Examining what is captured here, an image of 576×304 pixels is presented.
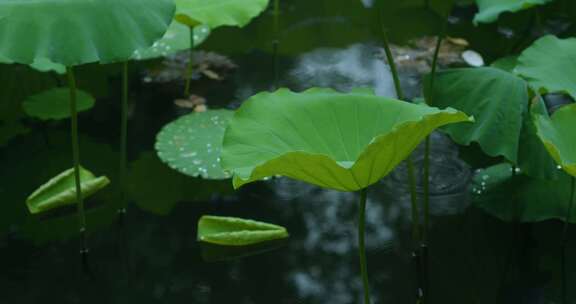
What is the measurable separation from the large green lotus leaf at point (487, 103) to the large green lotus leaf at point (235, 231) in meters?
0.57

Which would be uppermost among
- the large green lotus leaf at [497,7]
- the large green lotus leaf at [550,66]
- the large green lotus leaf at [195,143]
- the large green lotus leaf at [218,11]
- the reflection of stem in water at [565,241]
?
the large green lotus leaf at [550,66]

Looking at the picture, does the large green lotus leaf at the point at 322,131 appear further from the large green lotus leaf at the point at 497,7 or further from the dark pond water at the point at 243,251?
the large green lotus leaf at the point at 497,7

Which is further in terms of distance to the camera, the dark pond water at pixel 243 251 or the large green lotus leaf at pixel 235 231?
the large green lotus leaf at pixel 235 231

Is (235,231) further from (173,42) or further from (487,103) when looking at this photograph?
(173,42)

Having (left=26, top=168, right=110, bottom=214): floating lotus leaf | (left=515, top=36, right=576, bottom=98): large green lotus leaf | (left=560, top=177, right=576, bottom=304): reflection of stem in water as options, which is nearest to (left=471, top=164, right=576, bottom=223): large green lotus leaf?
(left=560, top=177, right=576, bottom=304): reflection of stem in water

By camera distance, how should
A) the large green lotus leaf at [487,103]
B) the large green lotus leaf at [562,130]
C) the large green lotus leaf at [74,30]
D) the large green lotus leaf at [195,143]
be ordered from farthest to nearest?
the large green lotus leaf at [195,143] < the large green lotus leaf at [487,103] < the large green lotus leaf at [562,130] < the large green lotus leaf at [74,30]

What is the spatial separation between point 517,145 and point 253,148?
2.52 feet

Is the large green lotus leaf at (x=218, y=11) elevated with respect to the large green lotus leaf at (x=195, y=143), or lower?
elevated

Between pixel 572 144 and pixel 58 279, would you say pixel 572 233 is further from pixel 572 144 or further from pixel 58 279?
pixel 58 279

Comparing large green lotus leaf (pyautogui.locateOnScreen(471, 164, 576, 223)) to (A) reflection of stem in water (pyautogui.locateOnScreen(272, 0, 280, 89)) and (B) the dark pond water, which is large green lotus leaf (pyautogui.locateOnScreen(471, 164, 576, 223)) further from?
(A) reflection of stem in water (pyautogui.locateOnScreen(272, 0, 280, 89))

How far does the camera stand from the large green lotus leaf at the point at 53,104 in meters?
3.12

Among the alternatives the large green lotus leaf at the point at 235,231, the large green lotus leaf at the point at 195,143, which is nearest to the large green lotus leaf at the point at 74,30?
the large green lotus leaf at the point at 235,231

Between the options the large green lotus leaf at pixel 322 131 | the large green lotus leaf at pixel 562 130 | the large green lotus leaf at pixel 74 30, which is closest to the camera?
the large green lotus leaf at pixel 322 131

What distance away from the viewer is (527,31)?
386 centimetres
